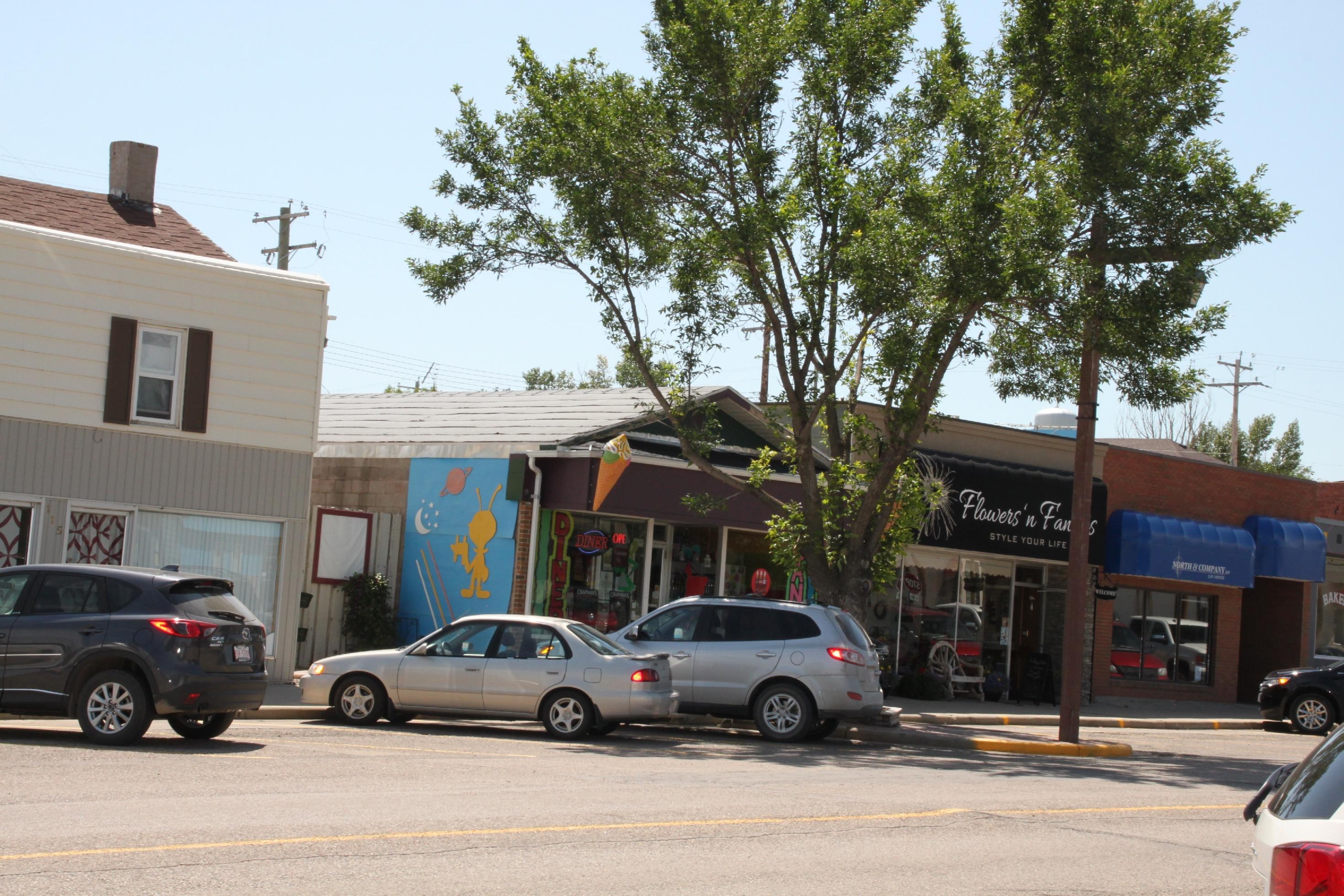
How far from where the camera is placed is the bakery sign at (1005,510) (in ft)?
83.4

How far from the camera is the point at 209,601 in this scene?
42.3 ft

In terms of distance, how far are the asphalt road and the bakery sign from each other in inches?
418

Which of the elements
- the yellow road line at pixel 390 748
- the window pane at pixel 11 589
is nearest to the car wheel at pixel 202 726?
the yellow road line at pixel 390 748

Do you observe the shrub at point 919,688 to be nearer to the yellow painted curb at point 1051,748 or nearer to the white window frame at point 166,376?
the yellow painted curb at point 1051,748

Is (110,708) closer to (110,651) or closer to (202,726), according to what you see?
(110,651)

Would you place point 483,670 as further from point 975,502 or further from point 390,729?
point 975,502

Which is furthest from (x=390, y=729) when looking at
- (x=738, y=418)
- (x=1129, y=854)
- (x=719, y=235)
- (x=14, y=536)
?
(x=738, y=418)

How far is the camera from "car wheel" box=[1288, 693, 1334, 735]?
2412 cm

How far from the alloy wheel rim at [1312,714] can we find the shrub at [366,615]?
1577 cm

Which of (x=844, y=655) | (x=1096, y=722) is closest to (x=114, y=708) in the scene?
(x=844, y=655)

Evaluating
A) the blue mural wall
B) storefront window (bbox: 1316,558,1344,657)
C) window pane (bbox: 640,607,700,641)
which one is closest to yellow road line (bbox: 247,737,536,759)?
window pane (bbox: 640,607,700,641)

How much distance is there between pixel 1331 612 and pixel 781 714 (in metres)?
23.9

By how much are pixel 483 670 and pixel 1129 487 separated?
18.0m

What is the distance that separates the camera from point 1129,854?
9.27m
